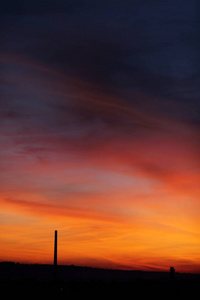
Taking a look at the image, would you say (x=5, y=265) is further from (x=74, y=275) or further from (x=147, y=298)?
(x=147, y=298)

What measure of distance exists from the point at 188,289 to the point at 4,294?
11.4 metres

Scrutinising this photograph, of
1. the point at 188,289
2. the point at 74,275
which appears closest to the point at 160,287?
the point at 188,289

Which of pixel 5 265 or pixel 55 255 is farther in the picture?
pixel 5 265

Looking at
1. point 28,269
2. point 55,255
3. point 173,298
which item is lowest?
point 173,298

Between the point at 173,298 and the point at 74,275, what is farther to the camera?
the point at 74,275

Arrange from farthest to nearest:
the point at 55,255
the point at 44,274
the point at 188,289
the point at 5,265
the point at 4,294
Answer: the point at 44,274, the point at 5,265, the point at 55,255, the point at 188,289, the point at 4,294

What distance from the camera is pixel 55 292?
28266 mm

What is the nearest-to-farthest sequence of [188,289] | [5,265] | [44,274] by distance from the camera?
[188,289] < [5,265] < [44,274]

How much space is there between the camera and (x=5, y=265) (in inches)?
4397

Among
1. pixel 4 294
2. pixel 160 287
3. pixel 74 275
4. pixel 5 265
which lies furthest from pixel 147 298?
pixel 74 275

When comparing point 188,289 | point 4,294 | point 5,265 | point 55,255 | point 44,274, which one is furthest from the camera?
point 44,274

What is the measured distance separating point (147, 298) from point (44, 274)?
9731cm

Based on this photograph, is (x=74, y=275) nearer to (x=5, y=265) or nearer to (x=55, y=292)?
(x=5, y=265)

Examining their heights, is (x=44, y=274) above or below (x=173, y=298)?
above
